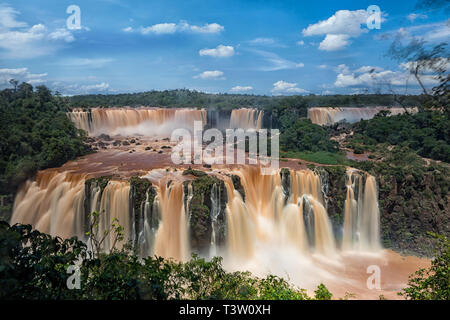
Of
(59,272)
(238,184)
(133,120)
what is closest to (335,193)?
(238,184)

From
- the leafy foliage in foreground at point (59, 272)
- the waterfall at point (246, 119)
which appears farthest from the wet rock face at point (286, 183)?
the waterfall at point (246, 119)

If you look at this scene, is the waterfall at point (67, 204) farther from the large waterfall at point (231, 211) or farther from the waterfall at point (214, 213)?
the waterfall at point (214, 213)

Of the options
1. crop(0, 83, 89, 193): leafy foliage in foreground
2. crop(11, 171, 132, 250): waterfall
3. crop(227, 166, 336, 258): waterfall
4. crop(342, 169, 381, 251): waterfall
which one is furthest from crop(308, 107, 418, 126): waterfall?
crop(11, 171, 132, 250): waterfall

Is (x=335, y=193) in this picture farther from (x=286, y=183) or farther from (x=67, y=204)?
(x=67, y=204)

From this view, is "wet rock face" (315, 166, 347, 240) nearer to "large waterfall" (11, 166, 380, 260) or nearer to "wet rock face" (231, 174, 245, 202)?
"large waterfall" (11, 166, 380, 260)
